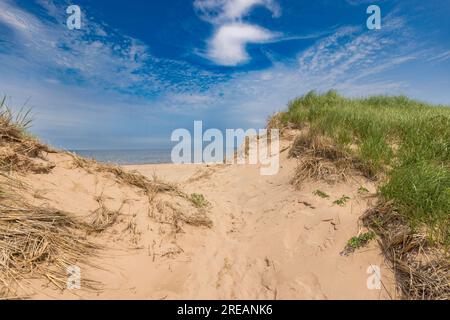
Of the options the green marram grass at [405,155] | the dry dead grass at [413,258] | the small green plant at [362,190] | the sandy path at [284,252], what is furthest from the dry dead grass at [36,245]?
the small green plant at [362,190]

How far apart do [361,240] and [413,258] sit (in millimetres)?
599

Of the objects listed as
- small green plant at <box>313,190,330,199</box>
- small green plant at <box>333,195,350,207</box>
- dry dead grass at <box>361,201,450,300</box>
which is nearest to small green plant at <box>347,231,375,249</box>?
dry dead grass at <box>361,201,450,300</box>

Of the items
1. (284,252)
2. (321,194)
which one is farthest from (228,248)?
(321,194)

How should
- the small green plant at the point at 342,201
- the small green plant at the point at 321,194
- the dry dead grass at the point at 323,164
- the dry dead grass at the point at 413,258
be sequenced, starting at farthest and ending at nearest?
the dry dead grass at the point at 323,164 → the small green plant at the point at 321,194 → the small green plant at the point at 342,201 → the dry dead grass at the point at 413,258

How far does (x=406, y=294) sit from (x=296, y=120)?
6732 mm

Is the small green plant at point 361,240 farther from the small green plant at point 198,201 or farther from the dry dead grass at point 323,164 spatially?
the small green plant at point 198,201

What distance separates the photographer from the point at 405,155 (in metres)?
4.72

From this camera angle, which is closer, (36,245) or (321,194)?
(36,245)

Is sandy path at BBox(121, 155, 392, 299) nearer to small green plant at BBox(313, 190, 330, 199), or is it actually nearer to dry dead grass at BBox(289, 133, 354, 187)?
small green plant at BBox(313, 190, 330, 199)

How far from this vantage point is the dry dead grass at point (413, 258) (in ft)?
8.57

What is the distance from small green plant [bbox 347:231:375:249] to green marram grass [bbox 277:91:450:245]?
0.46 meters

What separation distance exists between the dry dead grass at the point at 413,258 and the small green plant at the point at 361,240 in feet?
0.31

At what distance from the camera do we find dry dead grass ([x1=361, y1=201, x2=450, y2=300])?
2.61 m

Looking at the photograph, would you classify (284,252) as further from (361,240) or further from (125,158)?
(125,158)
